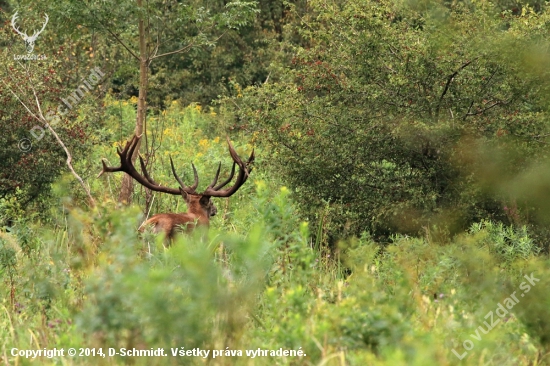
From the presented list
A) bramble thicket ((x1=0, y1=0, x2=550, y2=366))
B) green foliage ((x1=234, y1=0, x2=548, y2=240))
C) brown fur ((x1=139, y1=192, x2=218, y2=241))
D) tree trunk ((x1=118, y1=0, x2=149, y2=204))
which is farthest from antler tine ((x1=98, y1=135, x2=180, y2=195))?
green foliage ((x1=234, y1=0, x2=548, y2=240))

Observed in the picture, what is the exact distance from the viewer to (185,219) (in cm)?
922

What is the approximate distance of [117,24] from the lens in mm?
11289

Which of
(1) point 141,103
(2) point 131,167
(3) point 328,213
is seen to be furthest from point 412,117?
(1) point 141,103

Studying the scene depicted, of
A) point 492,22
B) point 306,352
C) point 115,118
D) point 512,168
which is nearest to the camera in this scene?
point 306,352

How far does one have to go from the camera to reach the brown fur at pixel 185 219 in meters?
8.80

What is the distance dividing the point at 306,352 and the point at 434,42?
5.42 m

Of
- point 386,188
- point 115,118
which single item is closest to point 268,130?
point 386,188

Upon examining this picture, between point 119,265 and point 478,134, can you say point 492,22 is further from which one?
point 119,265

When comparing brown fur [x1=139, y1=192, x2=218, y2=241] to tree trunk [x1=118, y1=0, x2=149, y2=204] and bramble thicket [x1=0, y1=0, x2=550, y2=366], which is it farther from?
tree trunk [x1=118, y1=0, x2=149, y2=204]

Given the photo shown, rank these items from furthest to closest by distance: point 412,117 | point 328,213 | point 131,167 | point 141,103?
point 141,103 → point 131,167 → point 328,213 → point 412,117

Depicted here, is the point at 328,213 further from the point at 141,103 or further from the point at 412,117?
the point at 141,103

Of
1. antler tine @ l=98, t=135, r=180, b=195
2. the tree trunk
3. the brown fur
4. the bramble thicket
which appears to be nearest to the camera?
the bramble thicket

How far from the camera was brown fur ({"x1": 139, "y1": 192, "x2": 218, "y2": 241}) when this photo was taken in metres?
8.80

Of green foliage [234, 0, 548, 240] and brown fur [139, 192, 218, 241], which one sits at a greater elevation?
green foliage [234, 0, 548, 240]
